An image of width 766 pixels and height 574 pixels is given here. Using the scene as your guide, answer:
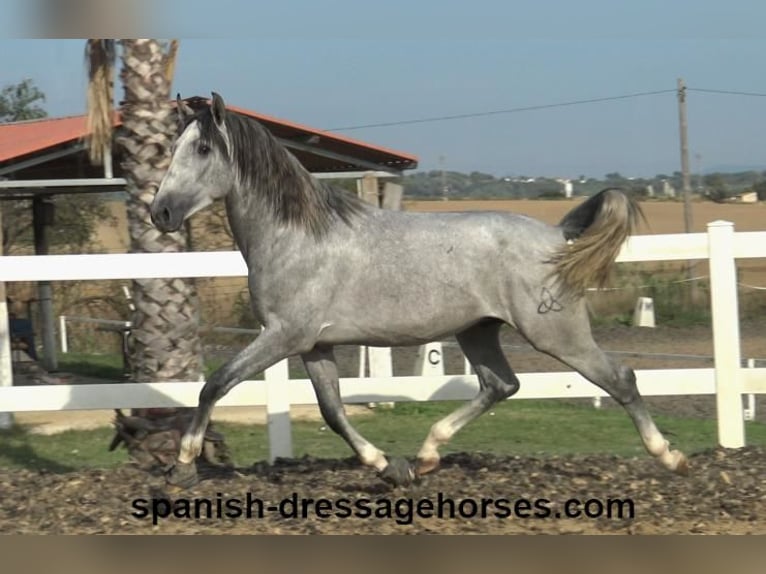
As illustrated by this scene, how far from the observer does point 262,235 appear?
5883 mm

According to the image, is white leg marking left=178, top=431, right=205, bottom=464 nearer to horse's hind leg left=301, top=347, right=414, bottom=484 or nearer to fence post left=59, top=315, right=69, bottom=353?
horse's hind leg left=301, top=347, right=414, bottom=484

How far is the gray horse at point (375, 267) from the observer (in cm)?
577

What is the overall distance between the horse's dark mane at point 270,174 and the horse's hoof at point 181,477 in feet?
4.43

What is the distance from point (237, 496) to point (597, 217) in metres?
2.40

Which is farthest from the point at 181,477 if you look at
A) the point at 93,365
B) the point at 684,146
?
the point at 684,146

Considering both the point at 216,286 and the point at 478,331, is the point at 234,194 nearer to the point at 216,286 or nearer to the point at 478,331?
the point at 478,331

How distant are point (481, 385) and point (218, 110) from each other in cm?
209

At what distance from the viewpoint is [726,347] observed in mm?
7324

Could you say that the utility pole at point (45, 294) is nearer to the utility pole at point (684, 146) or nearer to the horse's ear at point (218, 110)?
the horse's ear at point (218, 110)

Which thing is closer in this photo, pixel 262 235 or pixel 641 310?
pixel 262 235

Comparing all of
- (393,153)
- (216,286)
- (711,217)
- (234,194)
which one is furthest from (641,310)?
(234,194)

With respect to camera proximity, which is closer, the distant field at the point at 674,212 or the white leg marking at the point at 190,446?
the white leg marking at the point at 190,446

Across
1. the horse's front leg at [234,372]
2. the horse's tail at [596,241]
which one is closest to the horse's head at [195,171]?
the horse's front leg at [234,372]

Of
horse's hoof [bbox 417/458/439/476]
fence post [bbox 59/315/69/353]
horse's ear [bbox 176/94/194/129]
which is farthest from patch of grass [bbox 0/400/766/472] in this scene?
fence post [bbox 59/315/69/353]
